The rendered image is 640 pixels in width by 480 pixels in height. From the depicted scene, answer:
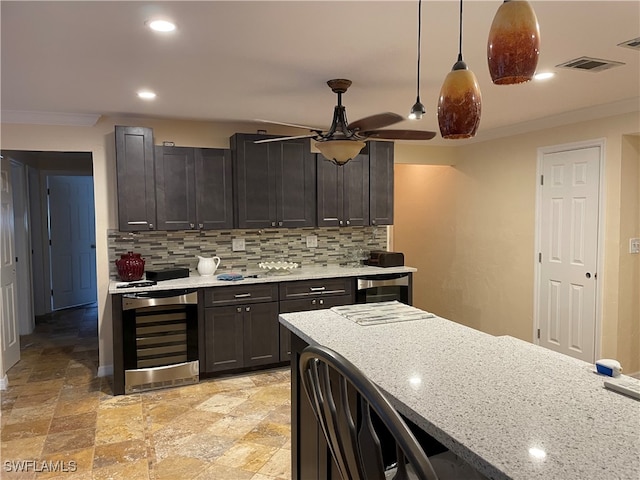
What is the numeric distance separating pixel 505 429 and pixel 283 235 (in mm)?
3891

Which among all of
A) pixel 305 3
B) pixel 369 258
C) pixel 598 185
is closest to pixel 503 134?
pixel 598 185

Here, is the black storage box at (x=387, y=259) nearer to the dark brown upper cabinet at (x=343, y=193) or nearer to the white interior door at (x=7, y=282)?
the dark brown upper cabinet at (x=343, y=193)

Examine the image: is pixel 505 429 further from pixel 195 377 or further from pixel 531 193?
pixel 531 193

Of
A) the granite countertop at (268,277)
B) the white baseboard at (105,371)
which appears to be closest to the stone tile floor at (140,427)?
the white baseboard at (105,371)

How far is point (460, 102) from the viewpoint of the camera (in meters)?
1.46

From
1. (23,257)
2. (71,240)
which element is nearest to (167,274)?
(23,257)

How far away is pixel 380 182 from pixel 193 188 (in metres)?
1.95

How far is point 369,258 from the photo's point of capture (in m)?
5.10

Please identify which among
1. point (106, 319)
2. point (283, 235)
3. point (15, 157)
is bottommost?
point (106, 319)

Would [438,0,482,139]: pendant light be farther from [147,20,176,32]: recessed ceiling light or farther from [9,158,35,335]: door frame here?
[9,158,35,335]: door frame

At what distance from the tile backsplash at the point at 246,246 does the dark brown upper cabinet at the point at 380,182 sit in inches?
14.2

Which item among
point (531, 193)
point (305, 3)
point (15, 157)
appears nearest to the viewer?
point (305, 3)

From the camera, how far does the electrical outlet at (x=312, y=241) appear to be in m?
5.04

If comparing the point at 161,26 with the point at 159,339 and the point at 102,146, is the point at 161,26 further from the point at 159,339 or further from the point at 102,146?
the point at 159,339
